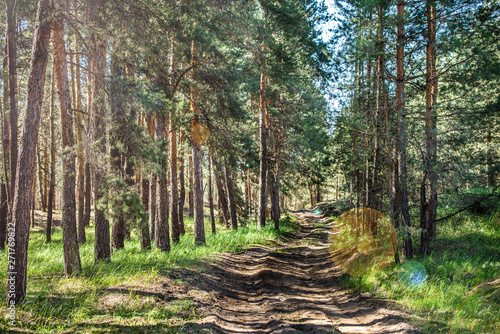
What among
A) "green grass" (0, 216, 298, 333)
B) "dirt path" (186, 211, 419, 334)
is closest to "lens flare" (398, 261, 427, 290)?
"dirt path" (186, 211, 419, 334)

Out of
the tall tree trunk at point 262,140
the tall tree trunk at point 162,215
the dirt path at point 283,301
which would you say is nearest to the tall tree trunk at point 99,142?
the tall tree trunk at point 162,215

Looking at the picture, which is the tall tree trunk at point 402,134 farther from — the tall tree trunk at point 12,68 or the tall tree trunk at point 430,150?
the tall tree trunk at point 12,68

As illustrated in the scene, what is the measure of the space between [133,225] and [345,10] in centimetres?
1059

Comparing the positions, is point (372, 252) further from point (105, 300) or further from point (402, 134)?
point (105, 300)

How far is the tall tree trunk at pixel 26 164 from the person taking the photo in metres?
5.26

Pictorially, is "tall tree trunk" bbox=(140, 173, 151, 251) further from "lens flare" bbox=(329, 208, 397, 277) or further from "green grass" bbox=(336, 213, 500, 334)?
"lens flare" bbox=(329, 208, 397, 277)

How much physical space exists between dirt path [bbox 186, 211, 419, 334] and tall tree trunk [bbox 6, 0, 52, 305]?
3.34m

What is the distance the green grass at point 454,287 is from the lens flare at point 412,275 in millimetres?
91

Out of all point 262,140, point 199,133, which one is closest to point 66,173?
point 199,133

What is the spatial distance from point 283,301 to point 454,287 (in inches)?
146

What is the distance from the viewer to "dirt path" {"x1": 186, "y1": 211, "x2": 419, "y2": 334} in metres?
5.43

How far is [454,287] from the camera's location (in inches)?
249

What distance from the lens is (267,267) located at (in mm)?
10156

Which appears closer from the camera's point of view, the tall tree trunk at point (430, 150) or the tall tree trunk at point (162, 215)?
the tall tree trunk at point (430, 150)
